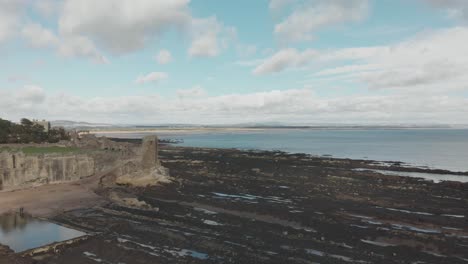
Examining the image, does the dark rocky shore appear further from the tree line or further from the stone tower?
the tree line

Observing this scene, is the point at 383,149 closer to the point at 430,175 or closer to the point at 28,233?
the point at 430,175

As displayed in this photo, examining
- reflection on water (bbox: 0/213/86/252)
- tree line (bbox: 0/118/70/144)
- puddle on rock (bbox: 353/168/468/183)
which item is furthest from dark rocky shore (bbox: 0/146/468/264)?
tree line (bbox: 0/118/70/144)

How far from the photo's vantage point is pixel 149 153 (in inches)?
1264

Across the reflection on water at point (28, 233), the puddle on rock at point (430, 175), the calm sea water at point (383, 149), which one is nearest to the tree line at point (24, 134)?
the reflection on water at point (28, 233)

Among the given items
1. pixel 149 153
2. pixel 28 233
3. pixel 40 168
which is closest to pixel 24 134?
pixel 40 168

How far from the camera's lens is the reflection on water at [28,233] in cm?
1584

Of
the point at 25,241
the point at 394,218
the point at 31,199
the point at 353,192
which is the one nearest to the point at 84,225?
the point at 25,241

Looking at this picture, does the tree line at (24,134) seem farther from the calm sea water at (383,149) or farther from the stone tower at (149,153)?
the calm sea water at (383,149)

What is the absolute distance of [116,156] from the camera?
3288 centimetres

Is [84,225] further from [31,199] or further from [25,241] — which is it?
[31,199]

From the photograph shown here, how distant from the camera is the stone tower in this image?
31972mm

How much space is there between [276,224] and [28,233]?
40.8ft

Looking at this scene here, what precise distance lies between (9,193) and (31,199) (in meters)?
3.79

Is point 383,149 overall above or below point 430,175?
above
